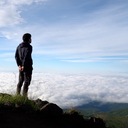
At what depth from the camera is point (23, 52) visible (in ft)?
51.5

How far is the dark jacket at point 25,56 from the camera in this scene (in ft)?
50.8

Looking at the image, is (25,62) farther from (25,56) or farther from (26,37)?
(26,37)

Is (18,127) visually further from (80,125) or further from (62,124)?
(80,125)

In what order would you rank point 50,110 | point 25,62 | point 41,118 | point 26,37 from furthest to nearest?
point 26,37
point 25,62
point 50,110
point 41,118

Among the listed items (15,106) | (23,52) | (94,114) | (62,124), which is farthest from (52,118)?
(23,52)

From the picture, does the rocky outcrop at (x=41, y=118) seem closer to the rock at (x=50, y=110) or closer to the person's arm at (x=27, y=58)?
the rock at (x=50, y=110)

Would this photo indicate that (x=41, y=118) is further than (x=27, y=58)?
No

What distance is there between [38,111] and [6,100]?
1442 mm

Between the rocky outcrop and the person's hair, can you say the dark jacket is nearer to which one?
the person's hair

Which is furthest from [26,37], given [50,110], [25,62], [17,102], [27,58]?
[50,110]

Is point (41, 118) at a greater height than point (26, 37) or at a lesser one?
lesser

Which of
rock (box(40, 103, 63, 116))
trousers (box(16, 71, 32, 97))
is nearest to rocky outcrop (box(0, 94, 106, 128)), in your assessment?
rock (box(40, 103, 63, 116))

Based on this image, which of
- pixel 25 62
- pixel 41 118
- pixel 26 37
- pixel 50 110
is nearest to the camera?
pixel 41 118

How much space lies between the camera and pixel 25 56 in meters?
15.5
